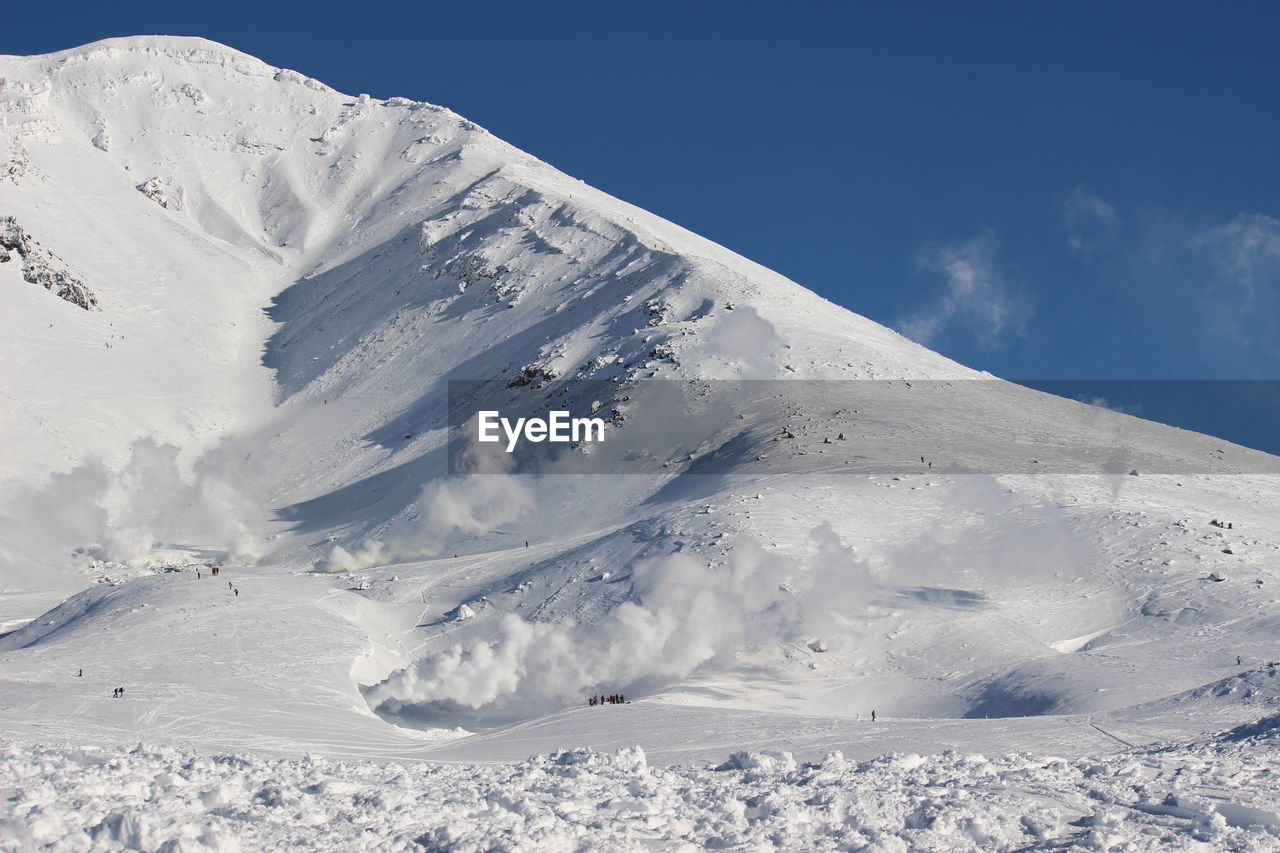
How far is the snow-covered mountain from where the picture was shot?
41.0 m

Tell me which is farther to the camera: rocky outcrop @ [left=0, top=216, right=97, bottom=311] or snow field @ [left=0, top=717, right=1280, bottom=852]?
rocky outcrop @ [left=0, top=216, right=97, bottom=311]

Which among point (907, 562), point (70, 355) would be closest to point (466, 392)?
point (70, 355)

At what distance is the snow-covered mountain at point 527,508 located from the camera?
134 ft

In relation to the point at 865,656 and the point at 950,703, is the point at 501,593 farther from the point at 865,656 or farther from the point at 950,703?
the point at 950,703

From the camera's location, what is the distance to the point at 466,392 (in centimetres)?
10150

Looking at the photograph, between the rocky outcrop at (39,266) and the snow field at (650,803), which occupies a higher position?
the rocky outcrop at (39,266)

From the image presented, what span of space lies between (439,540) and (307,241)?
8365cm

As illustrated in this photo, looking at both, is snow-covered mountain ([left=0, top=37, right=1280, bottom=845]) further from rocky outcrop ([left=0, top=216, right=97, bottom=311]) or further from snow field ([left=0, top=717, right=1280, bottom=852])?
snow field ([left=0, top=717, right=1280, bottom=852])

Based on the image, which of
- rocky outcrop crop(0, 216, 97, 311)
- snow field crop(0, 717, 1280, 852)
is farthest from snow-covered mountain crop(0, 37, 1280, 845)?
snow field crop(0, 717, 1280, 852)

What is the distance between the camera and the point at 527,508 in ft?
256

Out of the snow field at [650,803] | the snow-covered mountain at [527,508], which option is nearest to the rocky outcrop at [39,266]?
the snow-covered mountain at [527,508]

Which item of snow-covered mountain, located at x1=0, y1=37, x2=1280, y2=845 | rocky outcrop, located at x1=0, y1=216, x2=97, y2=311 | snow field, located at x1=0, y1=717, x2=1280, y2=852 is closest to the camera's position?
snow field, located at x1=0, y1=717, x2=1280, y2=852

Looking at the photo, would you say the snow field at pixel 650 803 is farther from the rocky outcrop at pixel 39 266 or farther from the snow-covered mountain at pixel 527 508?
the rocky outcrop at pixel 39 266

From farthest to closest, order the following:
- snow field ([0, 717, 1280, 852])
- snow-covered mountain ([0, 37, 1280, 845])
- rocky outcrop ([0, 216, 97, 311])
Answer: rocky outcrop ([0, 216, 97, 311]) < snow-covered mountain ([0, 37, 1280, 845]) < snow field ([0, 717, 1280, 852])
